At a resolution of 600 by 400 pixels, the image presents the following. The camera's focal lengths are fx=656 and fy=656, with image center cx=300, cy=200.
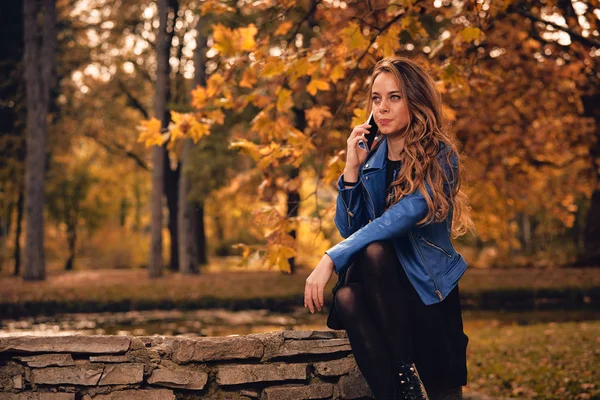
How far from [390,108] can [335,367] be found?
4.28 ft

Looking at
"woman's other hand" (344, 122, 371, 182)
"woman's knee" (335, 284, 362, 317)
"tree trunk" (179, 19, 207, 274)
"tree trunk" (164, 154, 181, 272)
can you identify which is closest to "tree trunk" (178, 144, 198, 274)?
"tree trunk" (179, 19, 207, 274)

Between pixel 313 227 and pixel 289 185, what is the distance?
450mm

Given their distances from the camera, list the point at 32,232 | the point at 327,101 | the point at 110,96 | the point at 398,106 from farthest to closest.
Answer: the point at 110,96 < the point at 32,232 < the point at 327,101 < the point at 398,106

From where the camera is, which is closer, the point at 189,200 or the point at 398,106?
the point at 398,106

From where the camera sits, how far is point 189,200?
55.2 feet

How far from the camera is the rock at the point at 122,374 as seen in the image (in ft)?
10.3

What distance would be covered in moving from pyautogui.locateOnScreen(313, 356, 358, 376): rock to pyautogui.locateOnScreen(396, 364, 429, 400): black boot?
57 cm

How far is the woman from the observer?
2.78 meters

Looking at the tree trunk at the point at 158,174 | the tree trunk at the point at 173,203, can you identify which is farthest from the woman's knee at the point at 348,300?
the tree trunk at the point at 173,203

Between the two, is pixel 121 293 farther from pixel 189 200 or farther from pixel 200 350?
pixel 200 350

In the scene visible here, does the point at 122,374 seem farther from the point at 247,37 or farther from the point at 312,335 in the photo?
the point at 247,37

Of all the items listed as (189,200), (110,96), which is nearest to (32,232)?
Answer: (189,200)

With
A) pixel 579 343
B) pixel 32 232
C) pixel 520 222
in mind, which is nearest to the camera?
pixel 579 343

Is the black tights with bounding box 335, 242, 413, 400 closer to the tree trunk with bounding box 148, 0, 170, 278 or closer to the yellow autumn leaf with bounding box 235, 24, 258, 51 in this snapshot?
the yellow autumn leaf with bounding box 235, 24, 258, 51
